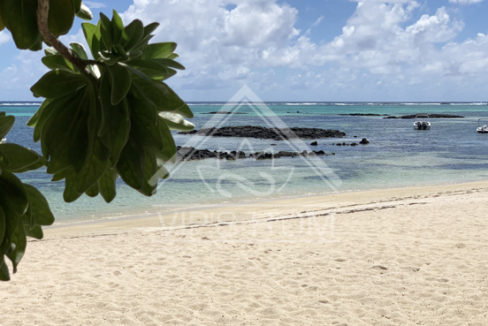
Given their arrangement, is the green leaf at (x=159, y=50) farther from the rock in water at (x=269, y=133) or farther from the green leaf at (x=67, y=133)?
the rock in water at (x=269, y=133)

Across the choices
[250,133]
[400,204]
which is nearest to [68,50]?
[400,204]

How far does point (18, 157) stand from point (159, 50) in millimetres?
196

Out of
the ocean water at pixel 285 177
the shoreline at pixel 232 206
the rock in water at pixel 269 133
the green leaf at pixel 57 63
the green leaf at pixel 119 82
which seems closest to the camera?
the green leaf at pixel 119 82

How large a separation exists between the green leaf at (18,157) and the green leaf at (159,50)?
167mm

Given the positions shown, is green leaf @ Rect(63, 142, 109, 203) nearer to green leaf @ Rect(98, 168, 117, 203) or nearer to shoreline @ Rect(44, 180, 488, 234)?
green leaf @ Rect(98, 168, 117, 203)

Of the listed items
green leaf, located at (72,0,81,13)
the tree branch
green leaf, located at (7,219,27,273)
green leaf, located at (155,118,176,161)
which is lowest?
green leaf, located at (7,219,27,273)

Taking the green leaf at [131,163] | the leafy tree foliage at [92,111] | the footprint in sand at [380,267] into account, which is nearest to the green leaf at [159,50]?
the leafy tree foliage at [92,111]

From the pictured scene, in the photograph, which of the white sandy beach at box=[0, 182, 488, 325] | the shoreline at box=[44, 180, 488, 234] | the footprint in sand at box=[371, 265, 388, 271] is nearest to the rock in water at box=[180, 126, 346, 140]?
the shoreline at box=[44, 180, 488, 234]

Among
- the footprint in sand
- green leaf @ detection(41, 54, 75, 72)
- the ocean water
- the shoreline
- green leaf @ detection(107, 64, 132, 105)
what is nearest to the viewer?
green leaf @ detection(107, 64, 132, 105)

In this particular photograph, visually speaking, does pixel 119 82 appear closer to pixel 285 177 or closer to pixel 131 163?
pixel 131 163

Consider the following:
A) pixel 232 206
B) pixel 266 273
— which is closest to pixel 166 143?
pixel 266 273

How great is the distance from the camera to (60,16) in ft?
1.50

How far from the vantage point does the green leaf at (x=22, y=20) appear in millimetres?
436

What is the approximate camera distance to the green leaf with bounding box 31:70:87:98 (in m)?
0.50
